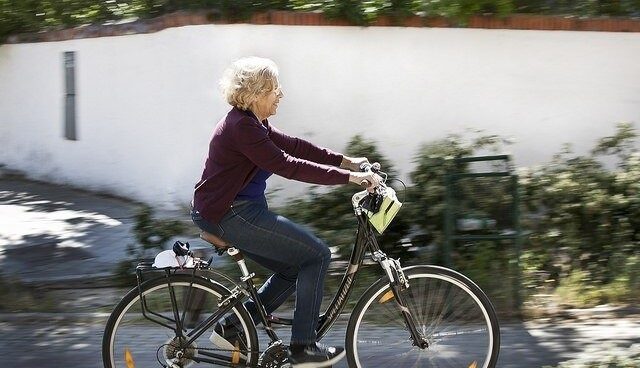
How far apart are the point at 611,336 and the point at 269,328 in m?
2.33

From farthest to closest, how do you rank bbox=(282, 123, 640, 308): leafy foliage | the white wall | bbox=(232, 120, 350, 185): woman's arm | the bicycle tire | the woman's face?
1. the white wall
2. bbox=(282, 123, 640, 308): leafy foliage
3. the bicycle tire
4. the woman's face
5. bbox=(232, 120, 350, 185): woman's arm

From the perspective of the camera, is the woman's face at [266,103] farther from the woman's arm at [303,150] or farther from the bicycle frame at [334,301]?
the bicycle frame at [334,301]

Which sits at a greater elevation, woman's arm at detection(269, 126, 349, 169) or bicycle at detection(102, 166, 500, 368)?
woman's arm at detection(269, 126, 349, 169)

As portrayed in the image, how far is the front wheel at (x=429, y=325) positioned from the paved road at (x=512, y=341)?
64 cm

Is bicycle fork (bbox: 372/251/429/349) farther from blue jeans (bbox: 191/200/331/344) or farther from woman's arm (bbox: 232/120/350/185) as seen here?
woman's arm (bbox: 232/120/350/185)

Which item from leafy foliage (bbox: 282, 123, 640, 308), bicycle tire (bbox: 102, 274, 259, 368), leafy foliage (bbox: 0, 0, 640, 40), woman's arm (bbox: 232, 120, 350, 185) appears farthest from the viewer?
leafy foliage (bbox: 0, 0, 640, 40)

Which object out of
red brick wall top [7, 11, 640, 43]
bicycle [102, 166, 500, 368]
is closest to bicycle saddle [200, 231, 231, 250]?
bicycle [102, 166, 500, 368]

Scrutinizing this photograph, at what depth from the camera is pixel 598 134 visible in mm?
9250

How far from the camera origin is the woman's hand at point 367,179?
4645 millimetres

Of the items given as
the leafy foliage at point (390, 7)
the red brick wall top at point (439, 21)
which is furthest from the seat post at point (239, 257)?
the red brick wall top at point (439, 21)

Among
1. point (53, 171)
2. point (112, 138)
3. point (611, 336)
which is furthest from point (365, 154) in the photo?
point (53, 171)

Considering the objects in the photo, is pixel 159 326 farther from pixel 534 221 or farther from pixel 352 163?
pixel 534 221

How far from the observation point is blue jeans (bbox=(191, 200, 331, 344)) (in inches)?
189

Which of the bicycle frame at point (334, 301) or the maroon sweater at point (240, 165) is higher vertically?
the maroon sweater at point (240, 165)
